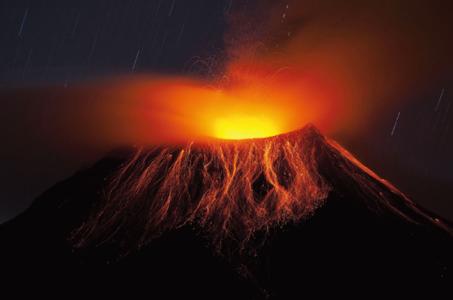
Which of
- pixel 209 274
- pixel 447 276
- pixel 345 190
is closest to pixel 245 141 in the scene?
pixel 345 190

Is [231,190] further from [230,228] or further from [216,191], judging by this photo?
[230,228]

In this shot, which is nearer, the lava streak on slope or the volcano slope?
the volcano slope

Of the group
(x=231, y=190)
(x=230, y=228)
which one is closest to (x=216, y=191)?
(x=231, y=190)

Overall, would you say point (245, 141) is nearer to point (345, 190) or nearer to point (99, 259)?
point (345, 190)

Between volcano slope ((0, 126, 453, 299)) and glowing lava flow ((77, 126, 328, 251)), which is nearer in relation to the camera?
volcano slope ((0, 126, 453, 299))
